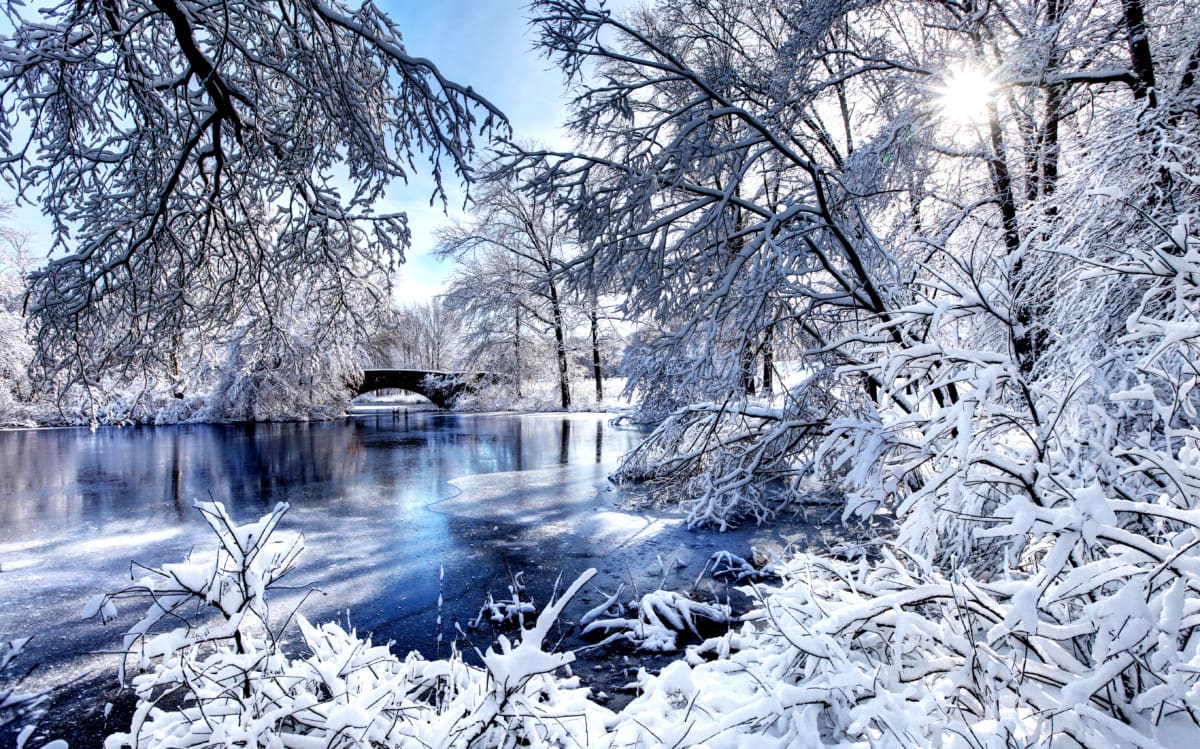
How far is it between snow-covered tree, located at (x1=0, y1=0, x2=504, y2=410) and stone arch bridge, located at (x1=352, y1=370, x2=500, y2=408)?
82.4ft

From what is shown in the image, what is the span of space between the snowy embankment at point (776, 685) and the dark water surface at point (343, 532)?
1.52 feet

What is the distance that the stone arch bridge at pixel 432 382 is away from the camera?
1154 inches

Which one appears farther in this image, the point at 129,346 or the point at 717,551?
the point at 717,551

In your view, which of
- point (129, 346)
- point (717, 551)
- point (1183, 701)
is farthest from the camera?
point (717, 551)

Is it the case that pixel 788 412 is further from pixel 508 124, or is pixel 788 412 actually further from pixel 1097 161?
pixel 1097 161

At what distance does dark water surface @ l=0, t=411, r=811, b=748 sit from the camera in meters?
5.08

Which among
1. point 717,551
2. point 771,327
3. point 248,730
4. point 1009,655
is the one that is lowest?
point 717,551

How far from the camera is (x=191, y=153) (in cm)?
424

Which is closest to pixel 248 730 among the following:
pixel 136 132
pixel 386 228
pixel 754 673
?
pixel 754 673

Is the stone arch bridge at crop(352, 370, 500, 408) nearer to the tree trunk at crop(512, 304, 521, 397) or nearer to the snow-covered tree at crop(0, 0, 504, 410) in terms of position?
the tree trunk at crop(512, 304, 521, 397)

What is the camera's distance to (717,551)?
686cm

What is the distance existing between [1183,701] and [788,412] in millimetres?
3155

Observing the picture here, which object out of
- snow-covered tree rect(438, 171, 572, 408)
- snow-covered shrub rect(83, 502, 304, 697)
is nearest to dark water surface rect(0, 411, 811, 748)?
snow-covered shrub rect(83, 502, 304, 697)

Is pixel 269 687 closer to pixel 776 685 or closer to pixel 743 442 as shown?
pixel 776 685
